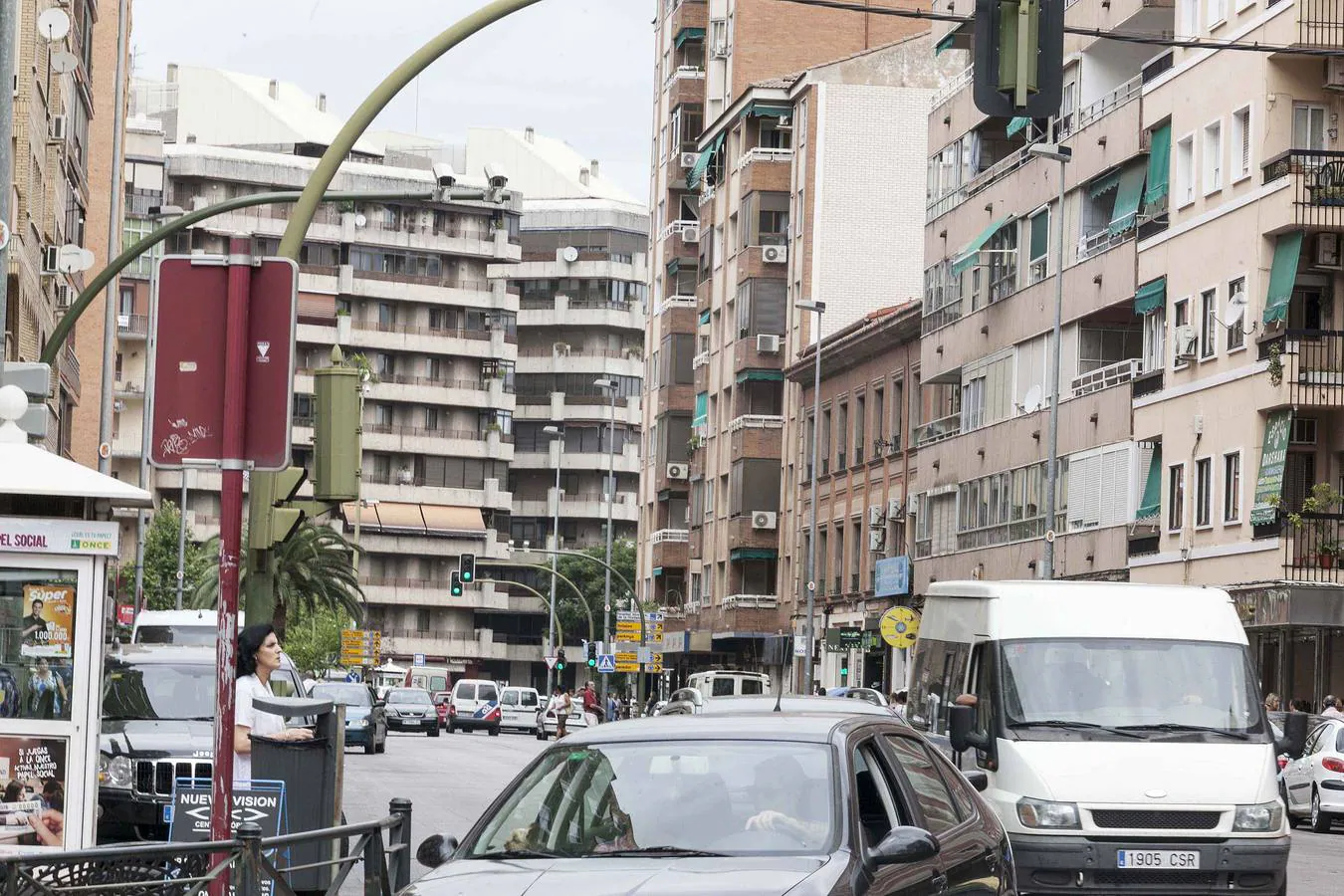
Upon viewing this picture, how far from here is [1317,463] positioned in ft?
146

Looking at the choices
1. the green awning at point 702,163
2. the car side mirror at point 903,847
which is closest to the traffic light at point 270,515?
the car side mirror at point 903,847

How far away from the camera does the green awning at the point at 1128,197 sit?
2029 inches

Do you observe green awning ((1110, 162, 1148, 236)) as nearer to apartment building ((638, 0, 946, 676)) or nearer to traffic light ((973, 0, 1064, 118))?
apartment building ((638, 0, 946, 676))

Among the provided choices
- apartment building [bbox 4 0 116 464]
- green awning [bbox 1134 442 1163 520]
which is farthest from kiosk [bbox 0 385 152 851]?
green awning [bbox 1134 442 1163 520]

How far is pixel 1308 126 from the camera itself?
45156 millimetres

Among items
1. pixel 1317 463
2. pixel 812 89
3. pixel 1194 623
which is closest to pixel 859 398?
pixel 812 89

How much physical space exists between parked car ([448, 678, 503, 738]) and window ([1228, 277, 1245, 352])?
44.9 metres

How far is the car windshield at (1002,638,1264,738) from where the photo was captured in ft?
56.1

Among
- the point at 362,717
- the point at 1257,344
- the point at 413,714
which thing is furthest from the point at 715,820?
the point at 413,714

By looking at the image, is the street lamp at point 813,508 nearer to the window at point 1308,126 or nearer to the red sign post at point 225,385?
the window at point 1308,126

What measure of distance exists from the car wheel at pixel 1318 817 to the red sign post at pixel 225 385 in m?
26.3

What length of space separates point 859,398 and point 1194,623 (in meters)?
56.6

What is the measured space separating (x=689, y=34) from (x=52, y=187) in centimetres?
4636

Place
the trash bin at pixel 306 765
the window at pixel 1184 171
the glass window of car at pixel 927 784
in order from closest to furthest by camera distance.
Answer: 1. the glass window of car at pixel 927 784
2. the trash bin at pixel 306 765
3. the window at pixel 1184 171
